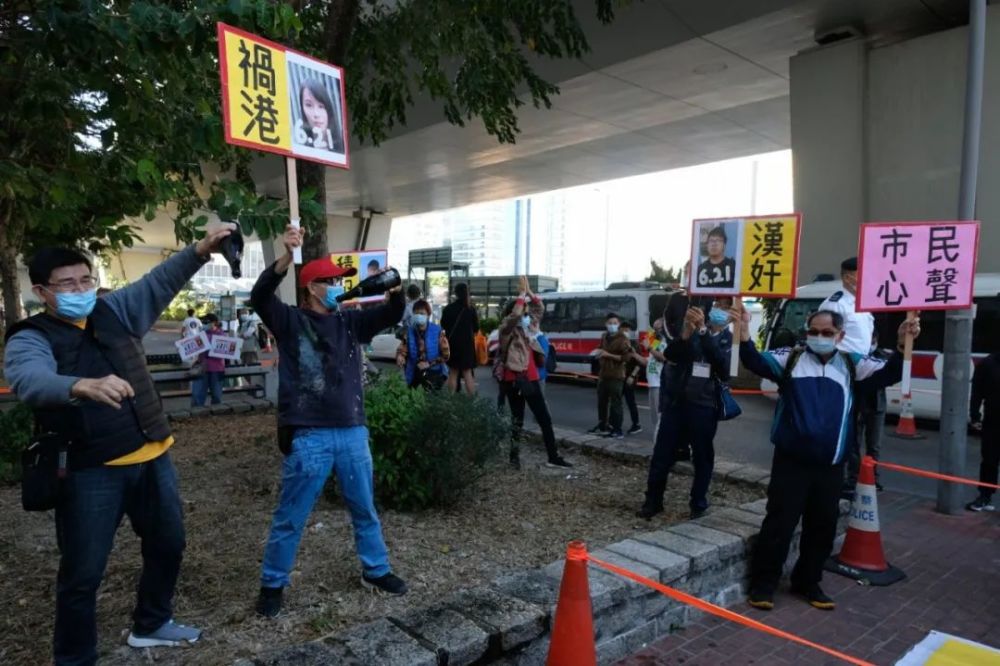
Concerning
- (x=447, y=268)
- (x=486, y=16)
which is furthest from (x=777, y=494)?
(x=447, y=268)

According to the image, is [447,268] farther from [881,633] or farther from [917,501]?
[881,633]

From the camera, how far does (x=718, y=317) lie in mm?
4633

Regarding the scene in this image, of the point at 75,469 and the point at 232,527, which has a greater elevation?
the point at 75,469

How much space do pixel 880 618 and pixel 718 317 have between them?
202 cm

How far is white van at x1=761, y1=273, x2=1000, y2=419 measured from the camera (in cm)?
949

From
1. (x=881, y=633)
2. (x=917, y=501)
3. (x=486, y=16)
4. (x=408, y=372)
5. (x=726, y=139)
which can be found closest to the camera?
(x=881, y=633)

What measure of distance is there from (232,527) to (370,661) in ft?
7.60

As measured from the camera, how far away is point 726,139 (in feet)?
60.3

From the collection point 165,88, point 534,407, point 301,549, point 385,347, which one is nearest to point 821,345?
point 534,407

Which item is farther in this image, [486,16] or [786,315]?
[786,315]

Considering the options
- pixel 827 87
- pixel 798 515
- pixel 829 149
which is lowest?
pixel 798 515

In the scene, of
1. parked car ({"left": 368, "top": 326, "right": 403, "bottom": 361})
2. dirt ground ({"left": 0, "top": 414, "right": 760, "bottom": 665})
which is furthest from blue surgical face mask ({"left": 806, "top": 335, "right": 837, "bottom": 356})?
parked car ({"left": 368, "top": 326, "right": 403, "bottom": 361})

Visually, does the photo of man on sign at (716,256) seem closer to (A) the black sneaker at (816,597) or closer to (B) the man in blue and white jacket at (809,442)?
(B) the man in blue and white jacket at (809,442)

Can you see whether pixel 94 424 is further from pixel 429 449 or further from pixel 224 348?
pixel 224 348
